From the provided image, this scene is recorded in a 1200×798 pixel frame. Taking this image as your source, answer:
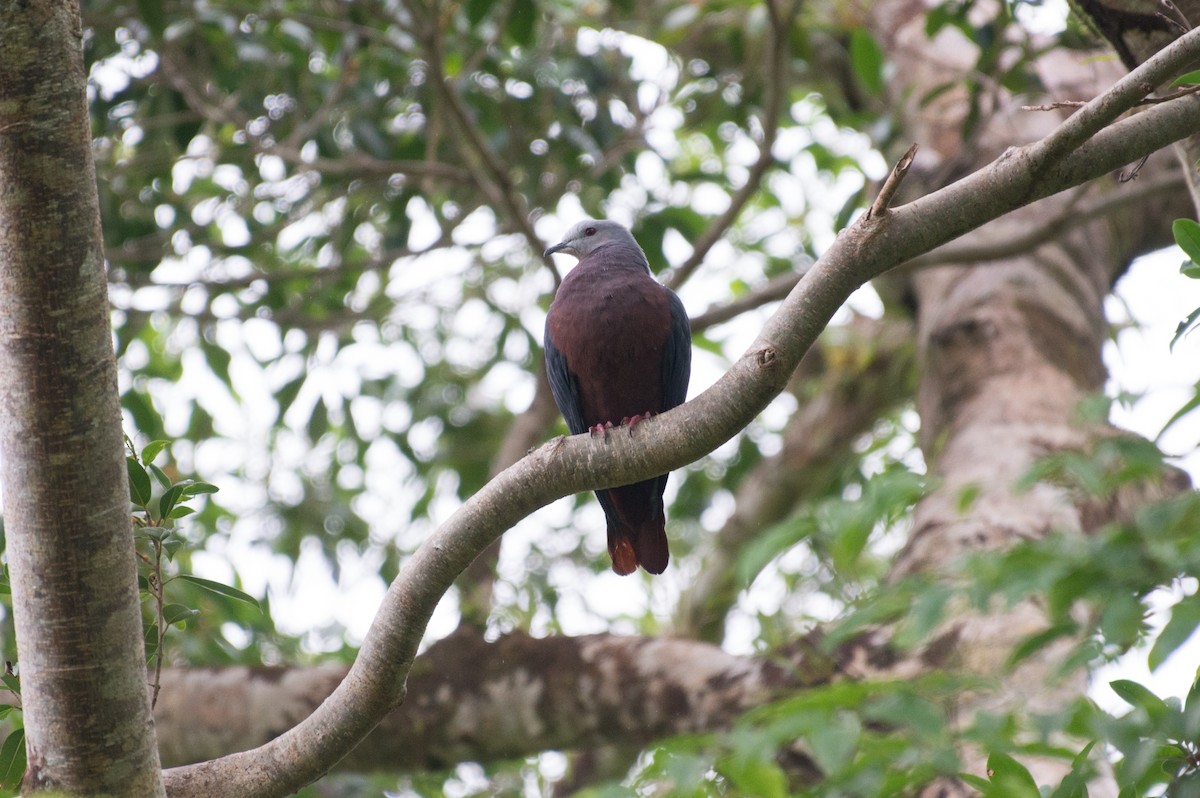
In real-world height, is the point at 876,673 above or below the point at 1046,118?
below

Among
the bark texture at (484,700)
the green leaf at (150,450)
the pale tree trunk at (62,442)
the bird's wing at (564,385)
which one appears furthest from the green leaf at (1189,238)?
the bark texture at (484,700)

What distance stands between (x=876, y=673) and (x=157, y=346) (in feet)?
16.4

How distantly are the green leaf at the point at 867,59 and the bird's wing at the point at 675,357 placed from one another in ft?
6.33

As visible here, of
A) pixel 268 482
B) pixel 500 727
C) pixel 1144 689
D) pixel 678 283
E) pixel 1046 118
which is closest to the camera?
pixel 1144 689

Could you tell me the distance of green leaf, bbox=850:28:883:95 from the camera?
4.84m

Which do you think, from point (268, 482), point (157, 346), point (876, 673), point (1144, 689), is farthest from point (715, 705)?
point (157, 346)

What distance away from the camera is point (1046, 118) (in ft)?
17.7

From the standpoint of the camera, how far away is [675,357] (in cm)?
355

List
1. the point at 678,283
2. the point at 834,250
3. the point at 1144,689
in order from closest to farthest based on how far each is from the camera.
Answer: the point at 1144,689 → the point at 834,250 → the point at 678,283

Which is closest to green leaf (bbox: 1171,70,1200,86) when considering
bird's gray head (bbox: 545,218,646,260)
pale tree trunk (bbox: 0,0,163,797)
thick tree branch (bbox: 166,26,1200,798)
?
thick tree branch (bbox: 166,26,1200,798)

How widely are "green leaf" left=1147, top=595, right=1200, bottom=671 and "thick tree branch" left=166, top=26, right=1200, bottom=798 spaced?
71 centimetres

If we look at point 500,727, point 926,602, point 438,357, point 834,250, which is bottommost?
point 926,602

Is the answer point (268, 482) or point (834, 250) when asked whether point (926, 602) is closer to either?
point (834, 250)

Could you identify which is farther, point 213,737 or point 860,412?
point 860,412
